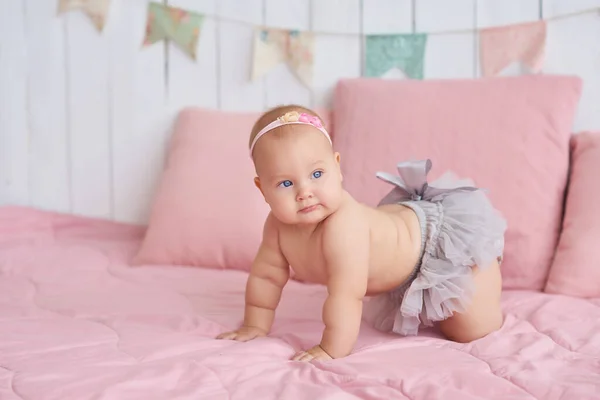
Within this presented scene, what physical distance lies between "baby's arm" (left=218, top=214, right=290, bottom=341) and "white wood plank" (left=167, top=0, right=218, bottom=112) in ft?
3.00

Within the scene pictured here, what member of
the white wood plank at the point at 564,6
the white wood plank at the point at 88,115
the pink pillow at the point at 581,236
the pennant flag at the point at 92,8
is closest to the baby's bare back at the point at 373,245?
the pink pillow at the point at 581,236

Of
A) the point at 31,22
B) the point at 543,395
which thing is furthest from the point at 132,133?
the point at 543,395

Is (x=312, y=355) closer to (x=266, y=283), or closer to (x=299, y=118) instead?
(x=266, y=283)

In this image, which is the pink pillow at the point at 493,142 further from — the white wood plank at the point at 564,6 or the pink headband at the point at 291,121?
the pink headband at the point at 291,121

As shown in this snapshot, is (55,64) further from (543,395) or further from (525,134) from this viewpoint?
(543,395)

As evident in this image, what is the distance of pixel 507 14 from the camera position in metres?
1.84

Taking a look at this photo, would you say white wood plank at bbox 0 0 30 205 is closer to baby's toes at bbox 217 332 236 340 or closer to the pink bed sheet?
the pink bed sheet

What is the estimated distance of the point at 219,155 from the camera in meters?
1.75

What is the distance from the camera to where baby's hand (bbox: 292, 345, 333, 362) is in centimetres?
101

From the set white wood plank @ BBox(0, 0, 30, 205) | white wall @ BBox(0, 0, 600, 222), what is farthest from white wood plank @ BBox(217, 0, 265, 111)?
white wood plank @ BBox(0, 0, 30, 205)

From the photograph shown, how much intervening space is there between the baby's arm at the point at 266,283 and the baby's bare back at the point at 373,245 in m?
0.02

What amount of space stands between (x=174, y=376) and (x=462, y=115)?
100 centimetres

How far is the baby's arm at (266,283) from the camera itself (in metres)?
1.16

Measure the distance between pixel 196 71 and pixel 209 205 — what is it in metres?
0.51
